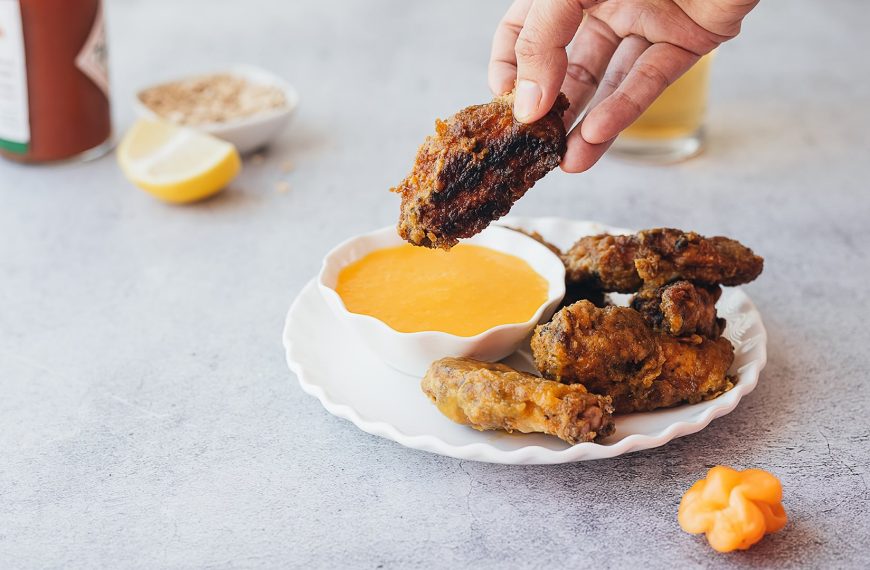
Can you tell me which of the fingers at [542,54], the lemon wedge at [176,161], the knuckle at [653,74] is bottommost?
the lemon wedge at [176,161]

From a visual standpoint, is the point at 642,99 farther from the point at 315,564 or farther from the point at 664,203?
the point at 315,564

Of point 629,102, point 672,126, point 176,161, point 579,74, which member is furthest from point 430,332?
point 672,126

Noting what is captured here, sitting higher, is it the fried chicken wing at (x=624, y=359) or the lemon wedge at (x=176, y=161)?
the fried chicken wing at (x=624, y=359)

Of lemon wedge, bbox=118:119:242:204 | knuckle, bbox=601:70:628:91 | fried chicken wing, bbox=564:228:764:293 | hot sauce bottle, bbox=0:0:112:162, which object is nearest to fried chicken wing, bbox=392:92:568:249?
fried chicken wing, bbox=564:228:764:293

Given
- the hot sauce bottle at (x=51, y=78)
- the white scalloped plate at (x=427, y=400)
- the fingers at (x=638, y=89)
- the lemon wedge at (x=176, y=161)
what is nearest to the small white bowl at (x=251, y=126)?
the lemon wedge at (x=176, y=161)

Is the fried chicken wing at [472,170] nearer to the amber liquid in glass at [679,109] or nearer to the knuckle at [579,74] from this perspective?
the knuckle at [579,74]

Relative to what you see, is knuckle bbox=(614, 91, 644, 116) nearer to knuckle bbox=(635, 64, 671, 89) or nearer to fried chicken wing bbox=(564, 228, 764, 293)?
knuckle bbox=(635, 64, 671, 89)
